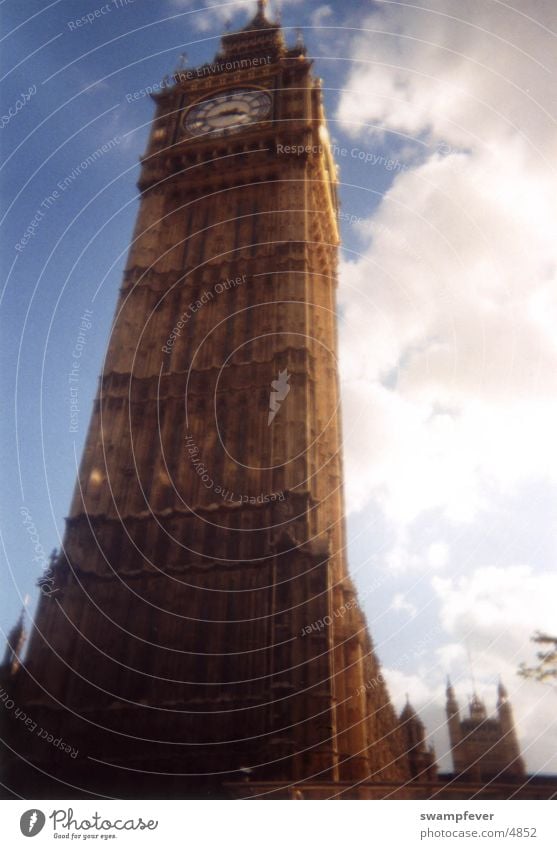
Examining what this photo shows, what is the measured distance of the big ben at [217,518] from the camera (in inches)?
611

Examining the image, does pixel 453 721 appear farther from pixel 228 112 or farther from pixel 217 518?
pixel 228 112

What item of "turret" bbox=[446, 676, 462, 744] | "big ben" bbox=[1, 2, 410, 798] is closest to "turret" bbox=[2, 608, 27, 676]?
"big ben" bbox=[1, 2, 410, 798]

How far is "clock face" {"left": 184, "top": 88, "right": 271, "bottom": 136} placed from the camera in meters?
29.6

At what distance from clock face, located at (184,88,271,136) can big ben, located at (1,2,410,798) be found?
4.4 inches

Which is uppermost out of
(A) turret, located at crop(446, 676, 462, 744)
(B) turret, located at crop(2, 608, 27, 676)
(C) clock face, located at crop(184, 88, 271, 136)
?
(C) clock face, located at crop(184, 88, 271, 136)

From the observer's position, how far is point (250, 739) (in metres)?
15.2

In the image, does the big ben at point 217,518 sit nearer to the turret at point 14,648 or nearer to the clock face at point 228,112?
the clock face at point 228,112

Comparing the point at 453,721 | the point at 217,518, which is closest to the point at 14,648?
the point at 217,518

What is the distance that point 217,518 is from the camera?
19.3 metres

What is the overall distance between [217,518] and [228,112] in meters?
20.7

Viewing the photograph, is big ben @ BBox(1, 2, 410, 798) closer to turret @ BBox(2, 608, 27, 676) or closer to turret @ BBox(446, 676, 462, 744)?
turret @ BBox(2, 608, 27, 676)
